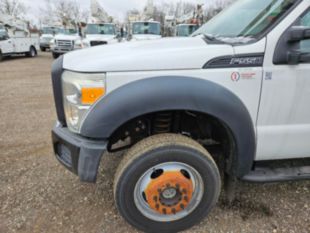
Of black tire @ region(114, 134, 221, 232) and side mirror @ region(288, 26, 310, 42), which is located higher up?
side mirror @ region(288, 26, 310, 42)

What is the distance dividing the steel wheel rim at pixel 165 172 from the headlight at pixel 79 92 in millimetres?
652

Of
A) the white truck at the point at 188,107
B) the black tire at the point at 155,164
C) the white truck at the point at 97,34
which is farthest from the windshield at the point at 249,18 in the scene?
the white truck at the point at 97,34

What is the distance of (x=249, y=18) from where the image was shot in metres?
2.09

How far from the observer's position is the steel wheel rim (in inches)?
74.4

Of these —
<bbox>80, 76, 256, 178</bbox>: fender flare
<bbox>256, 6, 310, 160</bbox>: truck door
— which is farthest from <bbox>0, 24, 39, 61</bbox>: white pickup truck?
<bbox>256, 6, 310, 160</bbox>: truck door

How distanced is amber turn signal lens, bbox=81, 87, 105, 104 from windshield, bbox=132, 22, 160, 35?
1204 cm

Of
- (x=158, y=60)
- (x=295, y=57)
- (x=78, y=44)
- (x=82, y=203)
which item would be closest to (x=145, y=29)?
(x=78, y=44)

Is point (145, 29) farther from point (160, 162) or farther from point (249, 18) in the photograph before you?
point (160, 162)

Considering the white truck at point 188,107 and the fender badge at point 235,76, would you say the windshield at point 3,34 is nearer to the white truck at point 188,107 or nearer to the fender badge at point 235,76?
the white truck at point 188,107

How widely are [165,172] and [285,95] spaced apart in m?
1.08

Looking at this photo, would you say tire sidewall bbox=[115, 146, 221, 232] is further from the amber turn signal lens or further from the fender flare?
the amber turn signal lens

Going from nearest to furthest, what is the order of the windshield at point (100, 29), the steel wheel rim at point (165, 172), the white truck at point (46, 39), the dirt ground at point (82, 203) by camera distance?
the steel wheel rim at point (165, 172), the dirt ground at point (82, 203), the windshield at point (100, 29), the white truck at point (46, 39)

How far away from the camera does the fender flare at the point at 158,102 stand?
5.55 ft

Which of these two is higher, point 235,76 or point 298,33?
point 298,33
